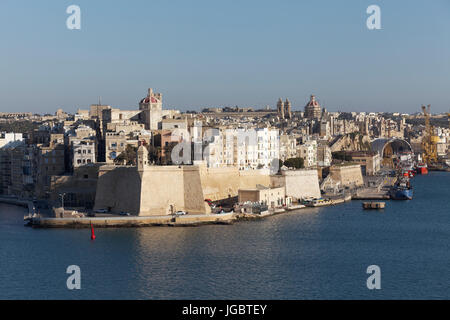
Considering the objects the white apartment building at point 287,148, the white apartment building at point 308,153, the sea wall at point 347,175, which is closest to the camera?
the sea wall at point 347,175

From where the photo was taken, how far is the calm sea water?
594 inches

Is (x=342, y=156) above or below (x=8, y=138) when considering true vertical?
below

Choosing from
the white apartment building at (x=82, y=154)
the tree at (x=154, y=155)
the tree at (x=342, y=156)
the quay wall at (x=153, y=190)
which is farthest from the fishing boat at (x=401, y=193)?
the white apartment building at (x=82, y=154)

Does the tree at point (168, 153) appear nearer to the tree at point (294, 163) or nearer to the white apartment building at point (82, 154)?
the white apartment building at point (82, 154)

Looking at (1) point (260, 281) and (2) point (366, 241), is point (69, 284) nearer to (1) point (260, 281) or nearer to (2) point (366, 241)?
(1) point (260, 281)

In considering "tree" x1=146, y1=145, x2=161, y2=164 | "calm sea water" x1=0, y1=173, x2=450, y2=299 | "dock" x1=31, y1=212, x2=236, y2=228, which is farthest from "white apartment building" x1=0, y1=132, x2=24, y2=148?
"dock" x1=31, y1=212, x2=236, y2=228

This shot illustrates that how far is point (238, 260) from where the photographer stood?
58.4 feet

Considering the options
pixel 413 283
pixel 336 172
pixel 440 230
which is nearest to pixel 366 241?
pixel 440 230

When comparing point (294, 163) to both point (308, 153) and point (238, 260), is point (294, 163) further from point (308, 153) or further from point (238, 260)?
point (238, 260)

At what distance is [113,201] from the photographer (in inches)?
983

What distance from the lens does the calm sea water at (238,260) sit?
15.1m

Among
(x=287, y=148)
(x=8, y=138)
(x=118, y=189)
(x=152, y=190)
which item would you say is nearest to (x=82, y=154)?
(x=118, y=189)

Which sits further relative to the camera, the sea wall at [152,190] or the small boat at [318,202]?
the small boat at [318,202]
